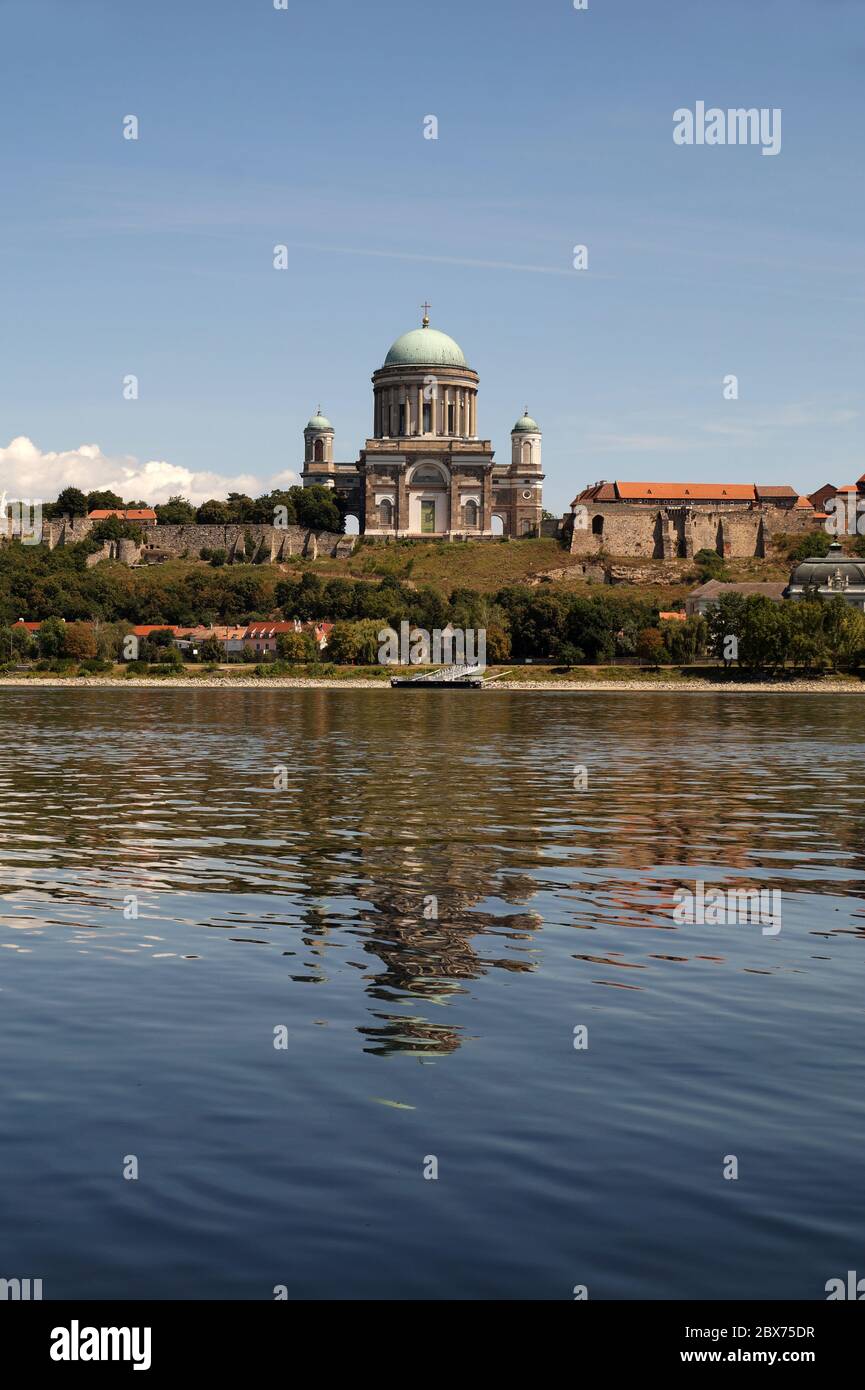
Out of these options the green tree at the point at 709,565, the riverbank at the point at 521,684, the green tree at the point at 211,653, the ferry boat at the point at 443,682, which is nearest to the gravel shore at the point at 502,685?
the riverbank at the point at 521,684

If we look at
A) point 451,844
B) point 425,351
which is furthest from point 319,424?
point 451,844

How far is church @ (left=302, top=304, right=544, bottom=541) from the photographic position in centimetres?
18025

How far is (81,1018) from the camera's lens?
1447cm

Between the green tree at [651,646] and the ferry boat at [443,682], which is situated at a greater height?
the green tree at [651,646]

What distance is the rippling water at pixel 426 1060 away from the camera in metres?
9.29

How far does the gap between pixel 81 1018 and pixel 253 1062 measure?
2236mm

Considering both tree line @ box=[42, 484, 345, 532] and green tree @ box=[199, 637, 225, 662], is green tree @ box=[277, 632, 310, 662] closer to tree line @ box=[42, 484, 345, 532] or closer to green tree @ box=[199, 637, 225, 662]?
green tree @ box=[199, 637, 225, 662]

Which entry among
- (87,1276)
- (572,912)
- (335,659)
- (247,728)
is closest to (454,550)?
(335,659)

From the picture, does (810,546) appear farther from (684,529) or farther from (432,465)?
(432,465)

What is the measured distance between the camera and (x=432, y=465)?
180875mm

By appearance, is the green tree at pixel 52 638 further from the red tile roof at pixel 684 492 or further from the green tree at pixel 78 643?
the red tile roof at pixel 684 492

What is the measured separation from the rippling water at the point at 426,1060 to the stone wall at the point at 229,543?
139827 mm

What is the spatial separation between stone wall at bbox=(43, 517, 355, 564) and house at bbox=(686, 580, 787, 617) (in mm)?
39921
